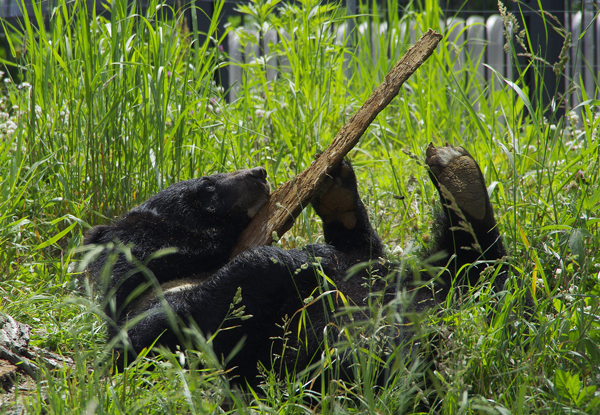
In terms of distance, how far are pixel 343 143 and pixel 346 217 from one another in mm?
392

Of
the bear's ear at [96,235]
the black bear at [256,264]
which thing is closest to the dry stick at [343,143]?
the black bear at [256,264]

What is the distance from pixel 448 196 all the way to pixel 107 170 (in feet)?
7.52

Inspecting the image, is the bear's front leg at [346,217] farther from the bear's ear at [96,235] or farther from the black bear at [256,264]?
the bear's ear at [96,235]

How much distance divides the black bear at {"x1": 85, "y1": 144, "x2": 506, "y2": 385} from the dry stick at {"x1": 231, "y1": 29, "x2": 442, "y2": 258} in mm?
110

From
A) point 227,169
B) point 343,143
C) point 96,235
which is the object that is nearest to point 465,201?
point 343,143

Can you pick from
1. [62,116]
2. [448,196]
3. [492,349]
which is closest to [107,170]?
[62,116]

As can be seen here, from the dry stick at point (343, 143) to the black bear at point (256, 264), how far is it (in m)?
0.11

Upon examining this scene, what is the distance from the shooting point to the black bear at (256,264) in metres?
2.06

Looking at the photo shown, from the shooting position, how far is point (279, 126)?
12.7 feet

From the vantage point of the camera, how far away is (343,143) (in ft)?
7.62

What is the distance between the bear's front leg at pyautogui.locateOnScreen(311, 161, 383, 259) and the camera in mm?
2451

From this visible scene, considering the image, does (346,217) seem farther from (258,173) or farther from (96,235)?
(96,235)

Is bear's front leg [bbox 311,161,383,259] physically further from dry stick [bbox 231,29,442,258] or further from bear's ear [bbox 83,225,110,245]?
bear's ear [bbox 83,225,110,245]

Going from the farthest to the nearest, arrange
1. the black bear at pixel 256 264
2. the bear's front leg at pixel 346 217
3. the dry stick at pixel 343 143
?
the bear's front leg at pixel 346 217, the dry stick at pixel 343 143, the black bear at pixel 256 264
